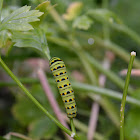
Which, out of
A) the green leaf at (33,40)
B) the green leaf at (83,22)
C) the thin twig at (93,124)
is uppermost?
the green leaf at (83,22)

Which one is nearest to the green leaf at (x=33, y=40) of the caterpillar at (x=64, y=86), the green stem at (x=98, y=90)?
the caterpillar at (x=64, y=86)

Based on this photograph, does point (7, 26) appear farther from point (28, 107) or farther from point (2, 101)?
point (2, 101)

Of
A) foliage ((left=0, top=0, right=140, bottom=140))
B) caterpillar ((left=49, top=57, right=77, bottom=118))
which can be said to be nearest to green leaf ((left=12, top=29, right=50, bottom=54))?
foliage ((left=0, top=0, right=140, bottom=140))

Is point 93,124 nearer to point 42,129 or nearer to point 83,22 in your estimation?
point 42,129

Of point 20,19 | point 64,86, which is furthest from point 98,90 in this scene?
point 20,19

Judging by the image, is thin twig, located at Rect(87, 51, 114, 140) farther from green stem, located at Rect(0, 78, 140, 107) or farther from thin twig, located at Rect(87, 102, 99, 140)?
A: green stem, located at Rect(0, 78, 140, 107)

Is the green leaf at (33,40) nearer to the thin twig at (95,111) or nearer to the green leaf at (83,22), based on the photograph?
the green leaf at (83,22)
